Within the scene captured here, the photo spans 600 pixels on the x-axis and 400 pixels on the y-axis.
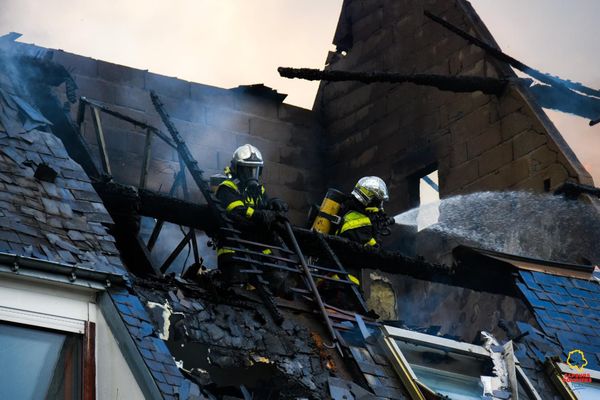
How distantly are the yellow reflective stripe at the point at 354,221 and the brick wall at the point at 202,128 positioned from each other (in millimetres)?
5194

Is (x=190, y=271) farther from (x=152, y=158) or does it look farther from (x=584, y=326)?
(x=152, y=158)

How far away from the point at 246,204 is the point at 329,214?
1.90m

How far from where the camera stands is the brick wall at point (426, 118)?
62.5ft

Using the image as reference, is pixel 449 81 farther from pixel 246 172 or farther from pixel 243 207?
pixel 243 207

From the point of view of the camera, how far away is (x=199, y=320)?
10.6 metres

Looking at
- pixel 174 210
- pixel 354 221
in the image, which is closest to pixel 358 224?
pixel 354 221

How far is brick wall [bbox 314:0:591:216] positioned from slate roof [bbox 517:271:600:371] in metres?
3.87

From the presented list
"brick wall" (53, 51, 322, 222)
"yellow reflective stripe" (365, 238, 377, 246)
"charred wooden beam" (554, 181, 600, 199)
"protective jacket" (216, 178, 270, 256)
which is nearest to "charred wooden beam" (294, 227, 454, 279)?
"yellow reflective stripe" (365, 238, 377, 246)

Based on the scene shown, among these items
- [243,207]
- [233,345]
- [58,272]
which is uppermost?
[243,207]

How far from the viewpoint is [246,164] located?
15.6 m

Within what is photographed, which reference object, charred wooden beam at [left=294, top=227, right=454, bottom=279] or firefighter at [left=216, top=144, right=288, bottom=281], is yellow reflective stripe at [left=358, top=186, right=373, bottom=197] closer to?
charred wooden beam at [left=294, top=227, right=454, bottom=279]

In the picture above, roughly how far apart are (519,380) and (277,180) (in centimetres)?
1175

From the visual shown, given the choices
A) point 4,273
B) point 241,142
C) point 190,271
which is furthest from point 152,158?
point 4,273

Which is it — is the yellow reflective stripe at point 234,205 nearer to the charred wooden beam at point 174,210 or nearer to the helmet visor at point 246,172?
the charred wooden beam at point 174,210
